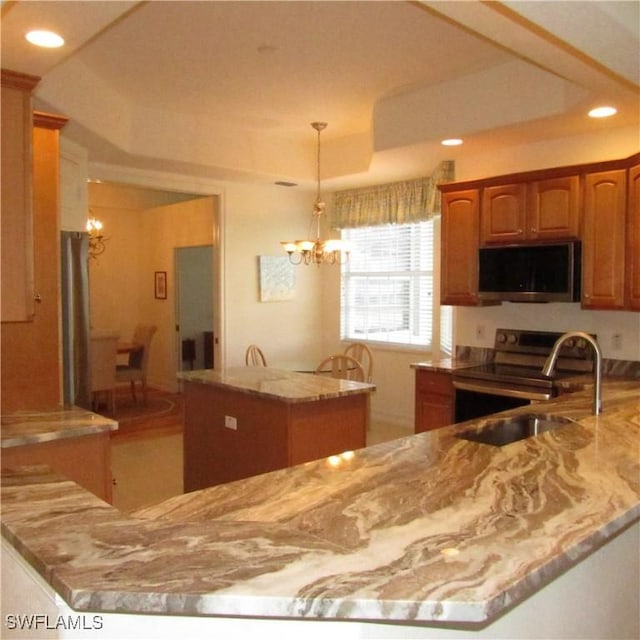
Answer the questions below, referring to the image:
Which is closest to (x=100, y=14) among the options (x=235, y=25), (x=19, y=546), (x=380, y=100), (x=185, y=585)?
(x=235, y=25)

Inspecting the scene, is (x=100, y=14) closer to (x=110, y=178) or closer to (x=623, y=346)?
(x=110, y=178)

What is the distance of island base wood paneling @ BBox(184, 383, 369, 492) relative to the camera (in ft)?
10.8

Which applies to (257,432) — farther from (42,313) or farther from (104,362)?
(104,362)

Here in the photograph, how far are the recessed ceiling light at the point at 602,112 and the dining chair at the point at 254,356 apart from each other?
3.62 m

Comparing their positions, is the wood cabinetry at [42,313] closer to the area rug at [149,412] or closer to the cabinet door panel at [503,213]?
the area rug at [149,412]

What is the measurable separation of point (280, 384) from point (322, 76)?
2079 millimetres

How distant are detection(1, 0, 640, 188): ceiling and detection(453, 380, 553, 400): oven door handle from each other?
5.58 feet

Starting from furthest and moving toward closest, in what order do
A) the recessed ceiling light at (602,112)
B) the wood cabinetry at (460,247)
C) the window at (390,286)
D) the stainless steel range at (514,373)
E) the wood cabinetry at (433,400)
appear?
the window at (390,286) → the wood cabinetry at (460,247) → the wood cabinetry at (433,400) → the stainless steel range at (514,373) → the recessed ceiling light at (602,112)

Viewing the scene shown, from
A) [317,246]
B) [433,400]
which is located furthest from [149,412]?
[433,400]

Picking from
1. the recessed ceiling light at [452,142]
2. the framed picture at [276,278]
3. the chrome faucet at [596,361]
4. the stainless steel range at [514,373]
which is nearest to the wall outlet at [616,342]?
the stainless steel range at [514,373]

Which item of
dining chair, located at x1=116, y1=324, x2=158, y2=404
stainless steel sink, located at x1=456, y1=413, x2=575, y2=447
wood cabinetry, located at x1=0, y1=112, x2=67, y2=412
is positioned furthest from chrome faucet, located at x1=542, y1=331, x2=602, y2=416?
dining chair, located at x1=116, y1=324, x2=158, y2=404

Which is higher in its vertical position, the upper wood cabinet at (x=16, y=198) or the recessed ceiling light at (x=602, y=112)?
the recessed ceiling light at (x=602, y=112)

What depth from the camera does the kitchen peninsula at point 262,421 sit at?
3.29 metres

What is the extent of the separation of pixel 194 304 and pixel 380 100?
4.40 m
